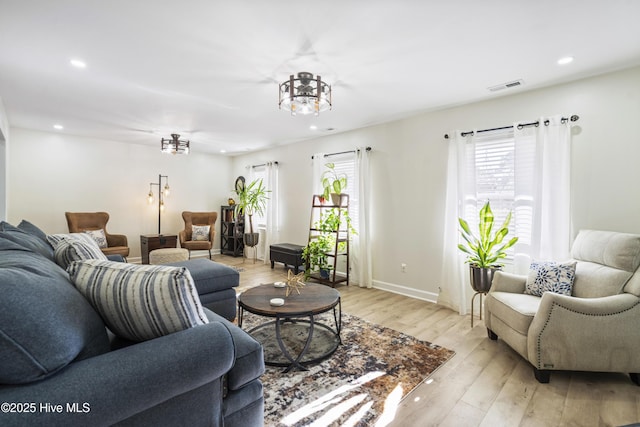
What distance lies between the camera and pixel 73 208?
5.52m

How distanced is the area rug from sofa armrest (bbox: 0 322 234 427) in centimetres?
83

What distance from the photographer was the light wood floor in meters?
1.78

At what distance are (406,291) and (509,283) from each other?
1.58m

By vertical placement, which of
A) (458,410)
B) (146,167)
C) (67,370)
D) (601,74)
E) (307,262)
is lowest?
(458,410)

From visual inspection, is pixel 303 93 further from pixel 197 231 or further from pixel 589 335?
pixel 197 231

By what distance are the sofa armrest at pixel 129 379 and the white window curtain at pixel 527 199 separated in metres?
3.13

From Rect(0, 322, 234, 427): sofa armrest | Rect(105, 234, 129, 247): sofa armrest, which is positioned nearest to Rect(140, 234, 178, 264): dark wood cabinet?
Rect(105, 234, 129, 247): sofa armrest

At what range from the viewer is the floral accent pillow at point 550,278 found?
2496 millimetres

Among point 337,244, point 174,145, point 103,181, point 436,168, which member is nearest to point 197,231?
point 103,181

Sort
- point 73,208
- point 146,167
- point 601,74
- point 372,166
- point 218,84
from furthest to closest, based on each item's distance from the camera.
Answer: point 146,167, point 73,208, point 372,166, point 218,84, point 601,74

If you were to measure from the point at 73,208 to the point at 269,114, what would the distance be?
4.30 metres

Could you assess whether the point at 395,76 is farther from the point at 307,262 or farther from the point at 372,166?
the point at 307,262

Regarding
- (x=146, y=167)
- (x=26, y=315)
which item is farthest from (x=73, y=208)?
(x=26, y=315)

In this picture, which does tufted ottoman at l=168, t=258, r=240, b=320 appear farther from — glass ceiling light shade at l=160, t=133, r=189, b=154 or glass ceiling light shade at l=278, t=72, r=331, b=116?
glass ceiling light shade at l=160, t=133, r=189, b=154
